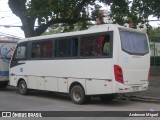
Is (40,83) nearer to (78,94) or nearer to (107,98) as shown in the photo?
(78,94)

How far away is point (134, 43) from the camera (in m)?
14.0

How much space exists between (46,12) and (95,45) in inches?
277

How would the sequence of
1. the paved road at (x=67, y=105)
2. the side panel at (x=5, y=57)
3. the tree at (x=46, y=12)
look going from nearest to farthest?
the paved road at (x=67, y=105) → the side panel at (x=5, y=57) → the tree at (x=46, y=12)

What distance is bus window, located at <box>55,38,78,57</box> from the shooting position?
14.6 meters

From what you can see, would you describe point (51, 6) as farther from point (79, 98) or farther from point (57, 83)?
point (79, 98)

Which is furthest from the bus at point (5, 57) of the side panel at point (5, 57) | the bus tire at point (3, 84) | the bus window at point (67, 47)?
the bus window at point (67, 47)

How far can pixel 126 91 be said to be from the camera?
527 inches

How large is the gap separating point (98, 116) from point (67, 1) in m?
11.2

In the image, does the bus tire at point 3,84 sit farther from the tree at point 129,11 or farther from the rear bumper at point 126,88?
the rear bumper at point 126,88

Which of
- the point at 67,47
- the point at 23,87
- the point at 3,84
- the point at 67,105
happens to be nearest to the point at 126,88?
the point at 67,105

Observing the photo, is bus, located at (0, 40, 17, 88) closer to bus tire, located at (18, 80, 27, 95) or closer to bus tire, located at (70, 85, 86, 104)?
bus tire, located at (18, 80, 27, 95)

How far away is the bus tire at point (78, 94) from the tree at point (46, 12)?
6.84 m

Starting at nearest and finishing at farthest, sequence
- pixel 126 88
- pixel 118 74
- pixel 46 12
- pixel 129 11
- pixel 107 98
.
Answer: pixel 118 74 < pixel 126 88 < pixel 107 98 < pixel 46 12 < pixel 129 11

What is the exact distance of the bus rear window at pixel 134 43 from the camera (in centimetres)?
1351
